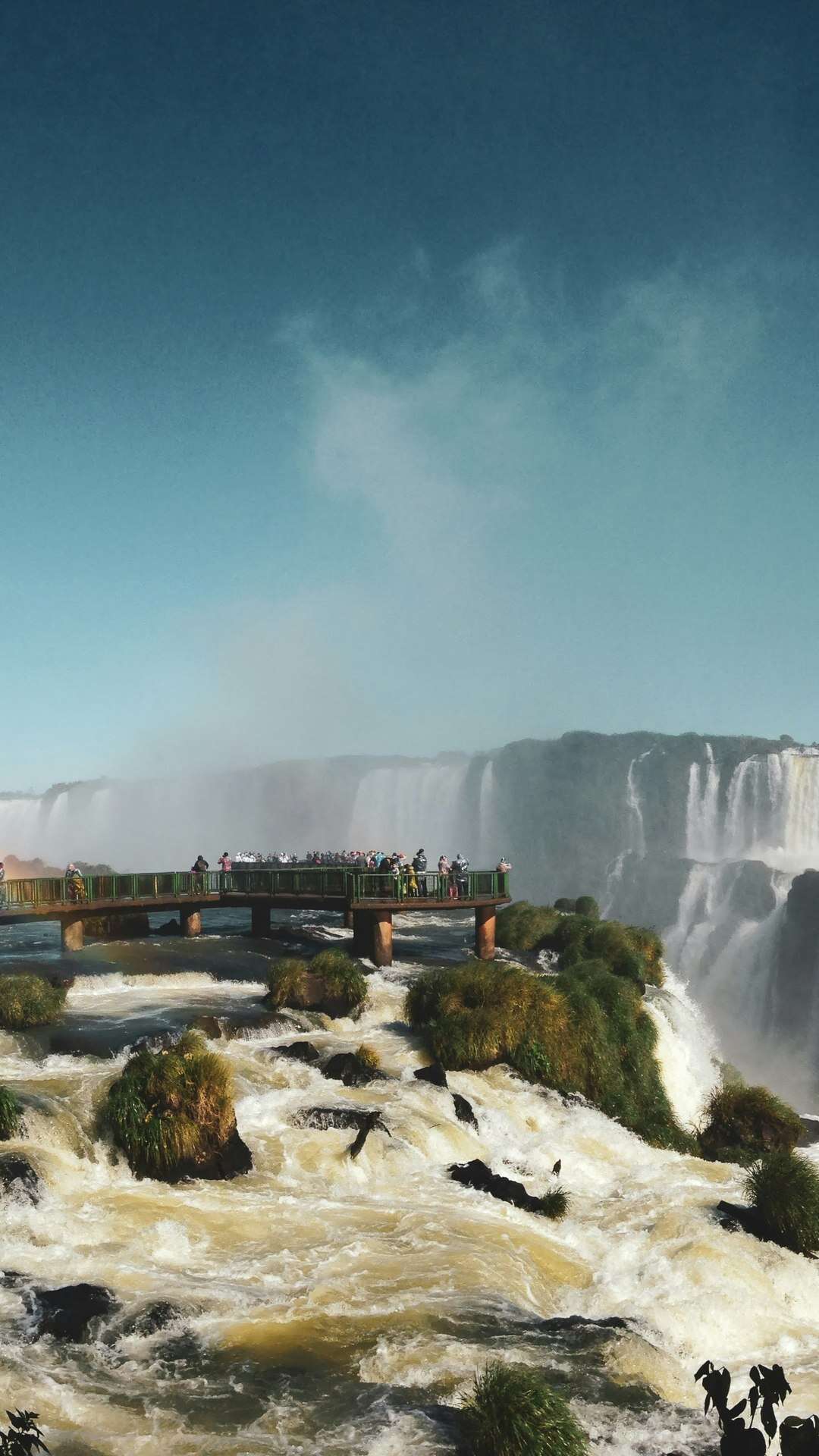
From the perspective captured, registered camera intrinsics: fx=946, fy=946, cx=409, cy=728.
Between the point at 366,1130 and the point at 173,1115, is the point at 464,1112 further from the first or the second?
the point at 173,1115

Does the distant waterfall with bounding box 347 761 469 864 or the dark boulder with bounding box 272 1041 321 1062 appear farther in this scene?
the distant waterfall with bounding box 347 761 469 864

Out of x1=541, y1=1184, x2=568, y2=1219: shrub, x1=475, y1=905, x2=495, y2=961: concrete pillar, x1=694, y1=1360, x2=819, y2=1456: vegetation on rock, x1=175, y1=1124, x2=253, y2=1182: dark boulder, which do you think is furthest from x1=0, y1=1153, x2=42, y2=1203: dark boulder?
x1=475, y1=905, x2=495, y2=961: concrete pillar

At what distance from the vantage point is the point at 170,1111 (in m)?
16.9

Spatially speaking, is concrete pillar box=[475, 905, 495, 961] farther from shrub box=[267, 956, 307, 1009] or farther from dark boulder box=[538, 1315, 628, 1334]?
dark boulder box=[538, 1315, 628, 1334]

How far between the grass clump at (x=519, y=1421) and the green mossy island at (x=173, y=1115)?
777 centimetres

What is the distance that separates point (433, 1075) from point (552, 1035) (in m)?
4.01

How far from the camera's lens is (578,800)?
363 ft

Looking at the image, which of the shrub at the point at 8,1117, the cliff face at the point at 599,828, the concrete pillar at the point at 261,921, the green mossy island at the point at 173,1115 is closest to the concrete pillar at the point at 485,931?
the concrete pillar at the point at 261,921

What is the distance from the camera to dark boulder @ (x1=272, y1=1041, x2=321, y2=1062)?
72.0 ft

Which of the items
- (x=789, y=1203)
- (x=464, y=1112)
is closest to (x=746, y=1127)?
(x=789, y=1203)

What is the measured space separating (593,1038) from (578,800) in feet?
286

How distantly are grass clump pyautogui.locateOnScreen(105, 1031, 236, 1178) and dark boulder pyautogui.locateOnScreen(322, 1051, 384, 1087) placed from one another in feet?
11.3

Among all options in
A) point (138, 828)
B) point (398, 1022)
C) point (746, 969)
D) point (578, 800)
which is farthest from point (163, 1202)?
point (138, 828)

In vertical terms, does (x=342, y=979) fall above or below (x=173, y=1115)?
above
